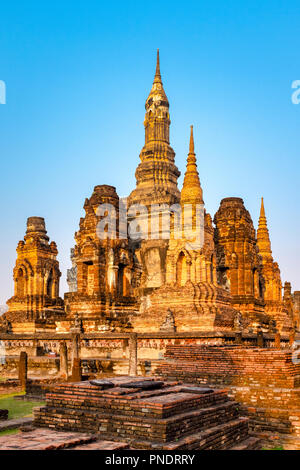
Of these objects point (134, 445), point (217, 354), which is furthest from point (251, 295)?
point (134, 445)

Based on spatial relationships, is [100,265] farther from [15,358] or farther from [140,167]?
[140,167]

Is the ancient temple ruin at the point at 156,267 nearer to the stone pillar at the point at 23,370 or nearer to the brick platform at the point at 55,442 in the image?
the stone pillar at the point at 23,370

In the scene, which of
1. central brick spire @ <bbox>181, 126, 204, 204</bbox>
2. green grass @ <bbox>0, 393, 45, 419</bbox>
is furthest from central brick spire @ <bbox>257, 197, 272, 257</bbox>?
green grass @ <bbox>0, 393, 45, 419</bbox>

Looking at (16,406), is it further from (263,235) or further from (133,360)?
(263,235)

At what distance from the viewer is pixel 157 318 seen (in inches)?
995

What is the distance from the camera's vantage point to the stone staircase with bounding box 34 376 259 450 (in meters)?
8.02

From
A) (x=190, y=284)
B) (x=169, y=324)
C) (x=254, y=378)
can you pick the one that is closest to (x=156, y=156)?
(x=190, y=284)

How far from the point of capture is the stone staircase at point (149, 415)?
8016mm

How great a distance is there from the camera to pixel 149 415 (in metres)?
8.21

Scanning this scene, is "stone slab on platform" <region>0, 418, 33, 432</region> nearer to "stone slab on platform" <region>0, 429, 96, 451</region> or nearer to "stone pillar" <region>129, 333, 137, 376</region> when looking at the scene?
"stone slab on platform" <region>0, 429, 96, 451</region>

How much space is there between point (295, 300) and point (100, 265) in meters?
33.7

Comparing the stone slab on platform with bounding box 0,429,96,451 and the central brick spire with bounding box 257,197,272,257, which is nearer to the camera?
the stone slab on platform with bounding box 0,429,96,451

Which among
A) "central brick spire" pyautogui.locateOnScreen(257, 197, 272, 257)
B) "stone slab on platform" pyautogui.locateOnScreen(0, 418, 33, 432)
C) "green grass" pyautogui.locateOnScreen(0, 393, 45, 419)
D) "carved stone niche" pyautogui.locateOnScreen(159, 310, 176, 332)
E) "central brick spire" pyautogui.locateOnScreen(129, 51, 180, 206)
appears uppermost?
"central brick spire" pyautogui.locateOnScreen(129, 51, 180, 206)

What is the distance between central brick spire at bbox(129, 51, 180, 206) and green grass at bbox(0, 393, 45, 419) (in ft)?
72.2
